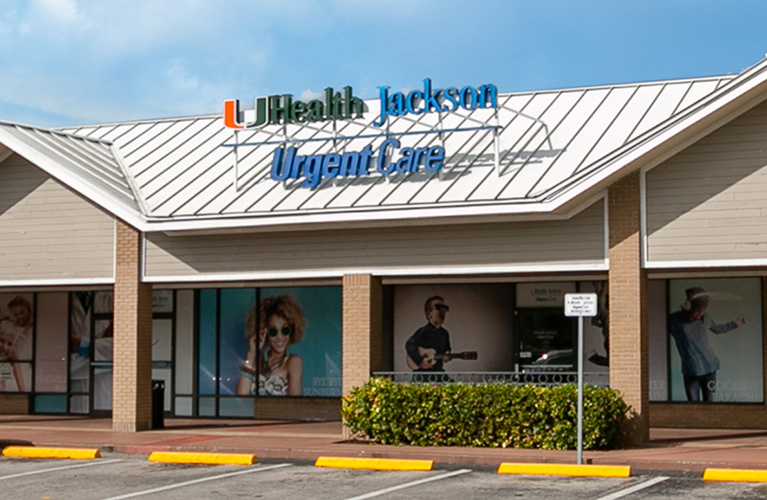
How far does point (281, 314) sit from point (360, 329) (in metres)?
5.33

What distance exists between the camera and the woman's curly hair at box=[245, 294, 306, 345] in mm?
25719

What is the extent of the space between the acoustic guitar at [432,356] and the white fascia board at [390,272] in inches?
169

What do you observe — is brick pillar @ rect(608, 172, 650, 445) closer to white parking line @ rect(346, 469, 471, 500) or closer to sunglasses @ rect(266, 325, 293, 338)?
white parking line @ rect(346, 469, 471, 500)

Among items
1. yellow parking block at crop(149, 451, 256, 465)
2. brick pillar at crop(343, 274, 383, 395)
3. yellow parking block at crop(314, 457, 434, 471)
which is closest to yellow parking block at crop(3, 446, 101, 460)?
yellow parking block at crop(149, 451, 256, 465)

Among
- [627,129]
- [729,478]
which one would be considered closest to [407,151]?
[627,129]

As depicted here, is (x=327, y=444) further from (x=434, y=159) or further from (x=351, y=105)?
(x=351, y=105)

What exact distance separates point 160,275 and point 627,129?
9435 millimetres

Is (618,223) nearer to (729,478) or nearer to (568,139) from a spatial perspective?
(568,139)

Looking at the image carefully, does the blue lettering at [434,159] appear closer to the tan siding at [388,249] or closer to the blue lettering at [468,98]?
the blue lettering at [468,98]

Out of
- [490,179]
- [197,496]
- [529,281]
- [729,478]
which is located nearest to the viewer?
[197,496]

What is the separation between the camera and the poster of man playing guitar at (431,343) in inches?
977

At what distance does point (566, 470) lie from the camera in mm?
16562

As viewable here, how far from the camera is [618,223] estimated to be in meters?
19.2

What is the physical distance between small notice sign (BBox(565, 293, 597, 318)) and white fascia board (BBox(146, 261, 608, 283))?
2.31 meters
